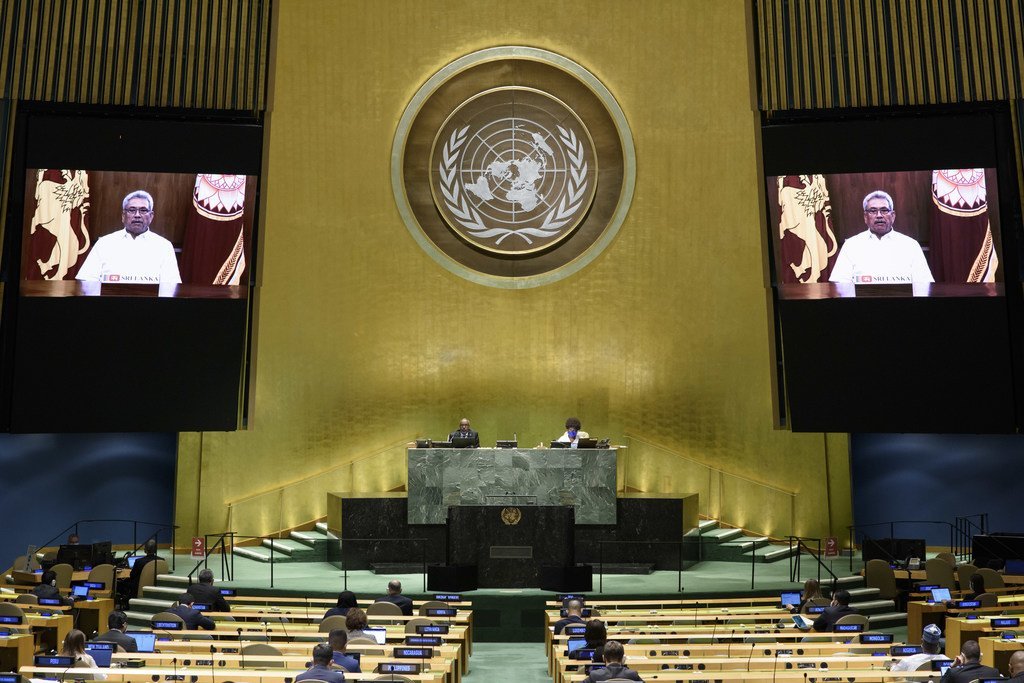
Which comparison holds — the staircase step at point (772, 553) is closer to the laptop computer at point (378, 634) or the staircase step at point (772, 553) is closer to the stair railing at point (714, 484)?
the stair railing at point (714, 484)

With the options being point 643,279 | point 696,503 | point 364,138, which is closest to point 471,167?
point 364,138

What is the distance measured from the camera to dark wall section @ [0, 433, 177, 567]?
16531mm

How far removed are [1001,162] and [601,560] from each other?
272 inches

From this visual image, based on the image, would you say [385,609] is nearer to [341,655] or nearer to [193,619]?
[193,619]

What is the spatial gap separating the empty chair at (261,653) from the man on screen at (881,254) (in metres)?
8.99

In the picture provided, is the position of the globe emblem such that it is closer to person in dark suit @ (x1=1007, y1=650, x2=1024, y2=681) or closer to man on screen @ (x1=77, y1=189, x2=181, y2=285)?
man on screen @ (x1=77, y1=189, x2=181, y2=285)

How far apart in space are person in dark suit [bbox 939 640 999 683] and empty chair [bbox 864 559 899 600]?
6.29 metres

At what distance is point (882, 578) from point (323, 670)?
8.49 meters

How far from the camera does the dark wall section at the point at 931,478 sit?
679 inches

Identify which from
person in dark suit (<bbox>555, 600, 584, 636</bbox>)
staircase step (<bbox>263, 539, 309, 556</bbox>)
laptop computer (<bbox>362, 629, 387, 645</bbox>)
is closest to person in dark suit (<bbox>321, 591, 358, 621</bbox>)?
laptop computer (<bbox>362, 629, 387, 645</bbox>)

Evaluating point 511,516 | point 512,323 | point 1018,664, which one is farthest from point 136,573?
point 1018,664

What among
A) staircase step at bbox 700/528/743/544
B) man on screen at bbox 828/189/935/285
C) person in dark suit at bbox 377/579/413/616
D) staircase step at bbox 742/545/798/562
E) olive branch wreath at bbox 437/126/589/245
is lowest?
person in dark suit at bbox 377/579/413/616

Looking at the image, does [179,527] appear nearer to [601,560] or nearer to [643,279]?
[601,560]

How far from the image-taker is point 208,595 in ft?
36.7
